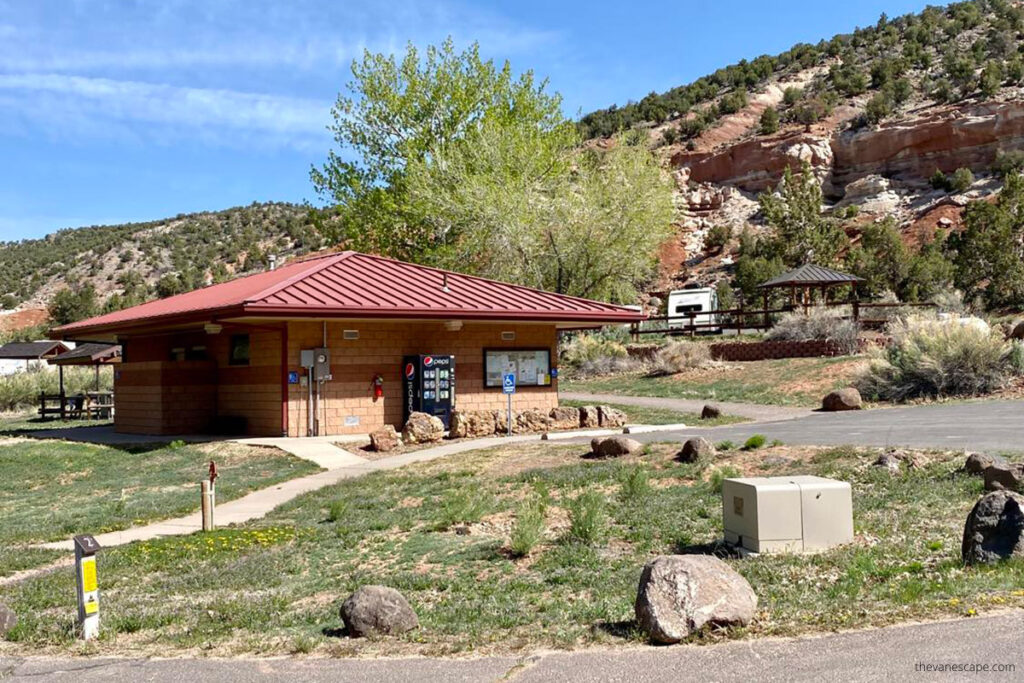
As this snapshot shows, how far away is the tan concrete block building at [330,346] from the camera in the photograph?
21250 millimetres

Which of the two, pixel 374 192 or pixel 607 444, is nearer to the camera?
pixel 607 444

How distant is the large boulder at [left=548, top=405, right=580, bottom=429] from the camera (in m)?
22.7

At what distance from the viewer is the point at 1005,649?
574 cm

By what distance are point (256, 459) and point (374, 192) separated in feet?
73.5

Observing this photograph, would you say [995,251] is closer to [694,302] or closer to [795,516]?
[694,302]

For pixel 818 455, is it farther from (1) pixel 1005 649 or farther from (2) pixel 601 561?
(1) pixel 1005 649

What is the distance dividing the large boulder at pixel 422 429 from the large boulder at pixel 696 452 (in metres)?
7.84

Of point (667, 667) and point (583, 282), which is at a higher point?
point (583, 282)

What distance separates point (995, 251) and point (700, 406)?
22.0 metres

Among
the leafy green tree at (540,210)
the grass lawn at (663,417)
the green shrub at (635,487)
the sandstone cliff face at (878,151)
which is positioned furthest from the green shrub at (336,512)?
the sandstone cliff face at (878,151)

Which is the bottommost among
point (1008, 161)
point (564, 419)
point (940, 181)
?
point (564, 419)

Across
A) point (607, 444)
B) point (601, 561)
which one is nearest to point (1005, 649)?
point (601, 561)

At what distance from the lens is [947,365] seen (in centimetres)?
2292

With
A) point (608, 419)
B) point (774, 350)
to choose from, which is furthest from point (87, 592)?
point (774, 350)
